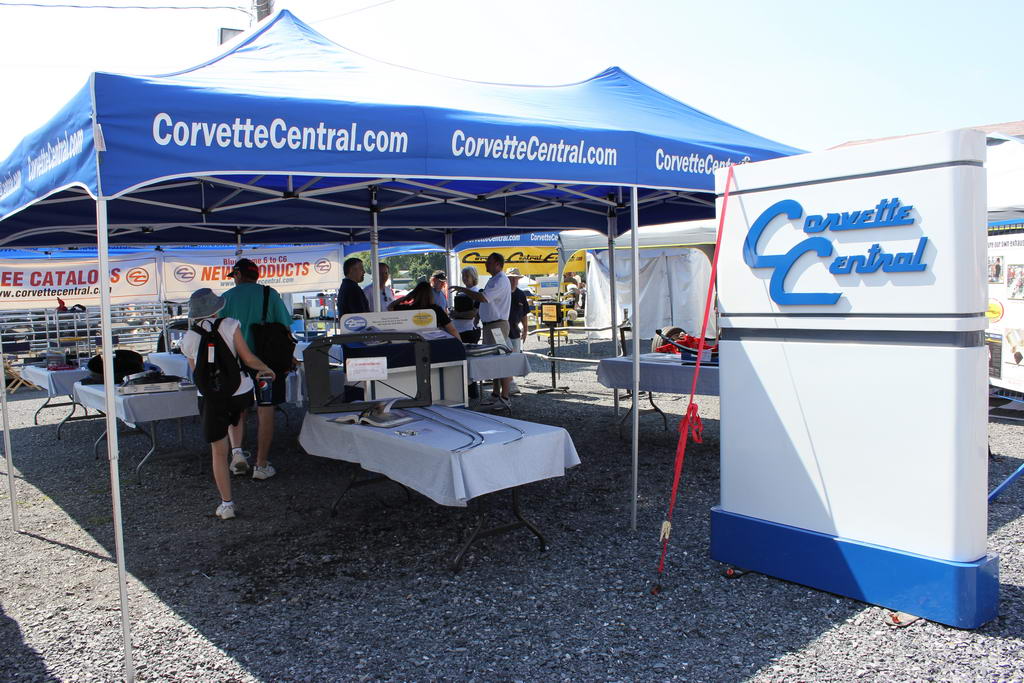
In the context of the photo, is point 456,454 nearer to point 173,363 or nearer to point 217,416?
point 217,416

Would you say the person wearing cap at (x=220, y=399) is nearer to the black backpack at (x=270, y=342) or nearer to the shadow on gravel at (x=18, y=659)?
the black backpack at (x=270, y=342)

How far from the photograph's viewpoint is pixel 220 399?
4633mm

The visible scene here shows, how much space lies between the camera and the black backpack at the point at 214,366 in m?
4.57

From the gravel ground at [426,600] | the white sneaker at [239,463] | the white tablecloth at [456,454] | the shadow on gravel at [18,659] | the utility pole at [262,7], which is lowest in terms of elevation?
the shadow on gravel at [18,659]

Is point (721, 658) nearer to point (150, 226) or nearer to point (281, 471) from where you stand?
point (281, 471)

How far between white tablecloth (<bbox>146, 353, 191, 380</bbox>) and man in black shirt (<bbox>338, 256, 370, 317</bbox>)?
180cm

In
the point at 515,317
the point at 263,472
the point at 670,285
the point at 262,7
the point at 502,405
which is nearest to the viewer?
the point at 263,472

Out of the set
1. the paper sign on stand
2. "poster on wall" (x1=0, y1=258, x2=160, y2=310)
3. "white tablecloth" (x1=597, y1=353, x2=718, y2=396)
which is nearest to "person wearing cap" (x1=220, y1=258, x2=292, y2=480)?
the paper sign on stand

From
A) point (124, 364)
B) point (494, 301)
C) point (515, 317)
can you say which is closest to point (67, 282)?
point (124, 364)

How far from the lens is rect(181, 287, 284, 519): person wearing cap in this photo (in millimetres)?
4594

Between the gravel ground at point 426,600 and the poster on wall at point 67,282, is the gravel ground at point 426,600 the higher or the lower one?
the lower one

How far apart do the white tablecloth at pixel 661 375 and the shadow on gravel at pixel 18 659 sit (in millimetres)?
4330

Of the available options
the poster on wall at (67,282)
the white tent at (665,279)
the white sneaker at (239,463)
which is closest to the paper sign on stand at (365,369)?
→ the white sneaker at (239,463)

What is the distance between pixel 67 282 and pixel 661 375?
10.8m
